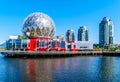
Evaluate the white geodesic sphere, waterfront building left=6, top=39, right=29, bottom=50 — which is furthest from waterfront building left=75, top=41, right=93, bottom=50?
waterfront building left=6, top=39, right=29, bottom=50

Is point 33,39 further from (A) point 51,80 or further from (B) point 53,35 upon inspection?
(A) point 51,80

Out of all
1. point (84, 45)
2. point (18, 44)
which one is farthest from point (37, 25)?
point (84, 45)

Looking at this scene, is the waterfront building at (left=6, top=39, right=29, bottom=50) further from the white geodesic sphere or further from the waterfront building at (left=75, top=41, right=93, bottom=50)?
the waterfront building at (left=75, top=41, right=93, bottom=50)

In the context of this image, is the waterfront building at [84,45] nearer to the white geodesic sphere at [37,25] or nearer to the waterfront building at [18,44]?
the white geodesic sphere at [37,25]

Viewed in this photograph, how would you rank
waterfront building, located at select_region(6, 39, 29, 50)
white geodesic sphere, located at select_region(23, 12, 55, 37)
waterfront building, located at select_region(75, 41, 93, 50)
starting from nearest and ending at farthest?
waterfront building, located at select_region(6, 39, 29, 50) < white geodesic sphere, located at select_region(23, 12, 55, 37) < waterfront building, located at select_region(75, 41, 93, 50)

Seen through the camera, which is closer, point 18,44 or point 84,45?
point 18,44

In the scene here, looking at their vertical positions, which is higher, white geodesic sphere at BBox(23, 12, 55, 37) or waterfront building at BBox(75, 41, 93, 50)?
white geodesic sphere at BBox(23, 12, 55, 37)

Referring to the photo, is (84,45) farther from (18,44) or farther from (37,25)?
(18,44)

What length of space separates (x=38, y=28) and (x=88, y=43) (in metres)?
57.9

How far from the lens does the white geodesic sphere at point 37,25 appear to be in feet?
479

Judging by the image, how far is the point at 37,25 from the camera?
146 m

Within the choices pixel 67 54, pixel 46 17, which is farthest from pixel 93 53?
pixel 46 17

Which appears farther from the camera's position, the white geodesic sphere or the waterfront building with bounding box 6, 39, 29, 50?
the white geodesic sphere

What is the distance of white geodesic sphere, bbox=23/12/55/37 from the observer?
146125 mm
